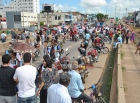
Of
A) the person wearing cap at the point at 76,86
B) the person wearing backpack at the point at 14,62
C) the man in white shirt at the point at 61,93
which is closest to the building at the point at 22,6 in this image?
the person wearing backpack at the point at 14,62

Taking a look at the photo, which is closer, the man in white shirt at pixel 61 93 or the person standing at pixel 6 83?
the man in white shirt at pixel 61 93

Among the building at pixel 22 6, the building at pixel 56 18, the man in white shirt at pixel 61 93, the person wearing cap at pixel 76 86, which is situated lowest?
the person wearing cap at pixel 76 86

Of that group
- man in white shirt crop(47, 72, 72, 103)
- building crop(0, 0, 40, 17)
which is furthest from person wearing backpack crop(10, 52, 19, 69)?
building crop(0, 0, 40, 17)

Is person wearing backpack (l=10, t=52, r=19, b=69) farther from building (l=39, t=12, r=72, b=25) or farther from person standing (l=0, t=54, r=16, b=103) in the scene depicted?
building (l=39, t=12, r=72, b=25)

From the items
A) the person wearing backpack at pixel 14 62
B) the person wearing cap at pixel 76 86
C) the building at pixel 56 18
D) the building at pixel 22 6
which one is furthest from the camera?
the building at pixel 22 6

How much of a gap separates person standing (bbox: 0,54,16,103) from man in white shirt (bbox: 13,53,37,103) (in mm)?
150

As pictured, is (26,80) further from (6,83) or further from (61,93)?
(61,93)

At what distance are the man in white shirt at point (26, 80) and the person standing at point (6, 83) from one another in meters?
0.15

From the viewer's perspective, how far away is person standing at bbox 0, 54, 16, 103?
14.1 ft

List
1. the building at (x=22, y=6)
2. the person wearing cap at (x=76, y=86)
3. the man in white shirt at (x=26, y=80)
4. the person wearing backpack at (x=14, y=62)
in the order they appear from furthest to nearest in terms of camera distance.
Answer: the building at (x=22, y=6), the person wearing backpack at (x=14, y=62), the person wearing cap at (x=76, y=86), the man in white shirt at (x=26, y=80)

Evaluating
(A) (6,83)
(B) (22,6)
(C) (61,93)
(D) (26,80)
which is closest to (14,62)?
(A) (6,83)

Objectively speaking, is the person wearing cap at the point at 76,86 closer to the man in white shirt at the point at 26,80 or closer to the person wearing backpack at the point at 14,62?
the man in white shirt at the point at 26,80

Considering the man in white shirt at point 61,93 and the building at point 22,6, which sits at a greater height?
the building at point 22,6

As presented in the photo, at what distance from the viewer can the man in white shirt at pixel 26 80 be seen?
166 inches
